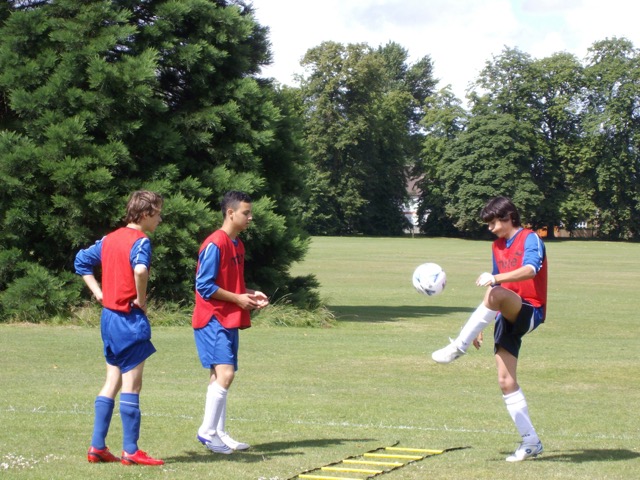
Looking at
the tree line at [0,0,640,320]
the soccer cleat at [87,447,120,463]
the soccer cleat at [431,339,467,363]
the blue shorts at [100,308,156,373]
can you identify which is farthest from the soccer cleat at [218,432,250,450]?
the tree line at [0,0,640,320]

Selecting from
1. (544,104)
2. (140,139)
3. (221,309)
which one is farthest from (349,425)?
(544,104)

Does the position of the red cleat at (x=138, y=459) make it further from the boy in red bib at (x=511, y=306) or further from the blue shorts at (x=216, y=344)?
the boy in red bib at (x=511, y=306)

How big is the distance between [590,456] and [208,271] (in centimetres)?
356

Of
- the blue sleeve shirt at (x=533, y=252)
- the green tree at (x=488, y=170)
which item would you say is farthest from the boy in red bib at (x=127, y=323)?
the green tree at (x=488, y=170)

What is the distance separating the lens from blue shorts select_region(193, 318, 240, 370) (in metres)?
7.76

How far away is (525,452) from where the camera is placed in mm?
7727

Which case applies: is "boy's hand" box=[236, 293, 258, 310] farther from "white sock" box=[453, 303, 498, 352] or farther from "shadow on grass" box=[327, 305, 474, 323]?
"shadow on grass" box=[327, 305, 474, 323]

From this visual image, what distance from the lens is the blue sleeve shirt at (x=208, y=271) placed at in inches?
300

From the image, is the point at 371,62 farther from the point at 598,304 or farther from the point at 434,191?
the point at 598,304

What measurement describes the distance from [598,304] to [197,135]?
14.0m

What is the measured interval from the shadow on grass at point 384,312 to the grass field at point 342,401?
0.87ft

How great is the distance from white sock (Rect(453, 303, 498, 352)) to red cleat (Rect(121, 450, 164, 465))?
2.65 m

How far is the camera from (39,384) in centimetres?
1213

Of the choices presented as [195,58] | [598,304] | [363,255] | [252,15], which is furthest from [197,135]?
[363,255]
